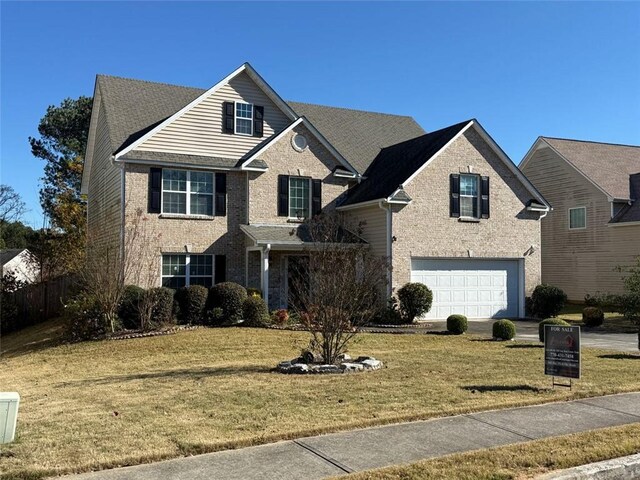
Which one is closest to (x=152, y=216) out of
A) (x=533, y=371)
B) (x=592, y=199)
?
(x=533, y=371)

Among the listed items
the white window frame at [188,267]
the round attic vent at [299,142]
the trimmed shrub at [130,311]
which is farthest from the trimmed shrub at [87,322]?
the round attic vent at [299,142]

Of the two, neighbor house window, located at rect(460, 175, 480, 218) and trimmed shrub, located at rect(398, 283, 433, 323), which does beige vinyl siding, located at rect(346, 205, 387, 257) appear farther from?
neighbor house window, located at rect(460, 175, 480, 218)

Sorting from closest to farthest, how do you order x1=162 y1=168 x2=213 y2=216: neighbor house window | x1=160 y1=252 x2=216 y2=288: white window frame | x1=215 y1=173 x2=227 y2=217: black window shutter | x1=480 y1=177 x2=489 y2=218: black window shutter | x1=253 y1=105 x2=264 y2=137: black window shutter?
1. x1=160 y1=252 x2=216 y2=288: white window frame
2. x1=162 y1=168 x2=213 y2=216: neighbor house window
3. x1=215 y1=173 x2=227 y2=217: black window shutter
4. x1=480 y1=177 x2=489 y2=218: black window shutter
5. x1=253 y1=105 x2=264 y2=137: black window shutter

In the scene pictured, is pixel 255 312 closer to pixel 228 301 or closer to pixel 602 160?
pixel 228 301

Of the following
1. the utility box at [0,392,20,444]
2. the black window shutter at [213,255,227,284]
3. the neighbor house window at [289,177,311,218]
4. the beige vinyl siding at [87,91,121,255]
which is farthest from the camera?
the neighbor house window at [289,177,311,218]

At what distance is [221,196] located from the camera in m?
23.0

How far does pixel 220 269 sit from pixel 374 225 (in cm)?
607

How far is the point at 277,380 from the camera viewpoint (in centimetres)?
1083

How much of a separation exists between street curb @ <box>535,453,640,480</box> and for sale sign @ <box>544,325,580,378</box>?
3.57m

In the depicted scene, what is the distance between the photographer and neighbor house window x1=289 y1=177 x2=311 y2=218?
2406 cm

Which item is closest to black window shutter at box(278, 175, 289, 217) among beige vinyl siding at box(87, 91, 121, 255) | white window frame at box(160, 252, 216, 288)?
white window frame at box(160, 252, 216, 288)

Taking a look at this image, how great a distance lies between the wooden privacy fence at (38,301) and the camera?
25.9 metres

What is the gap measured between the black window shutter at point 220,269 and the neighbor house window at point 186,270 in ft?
0.59

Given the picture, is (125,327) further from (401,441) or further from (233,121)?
(401,441)
